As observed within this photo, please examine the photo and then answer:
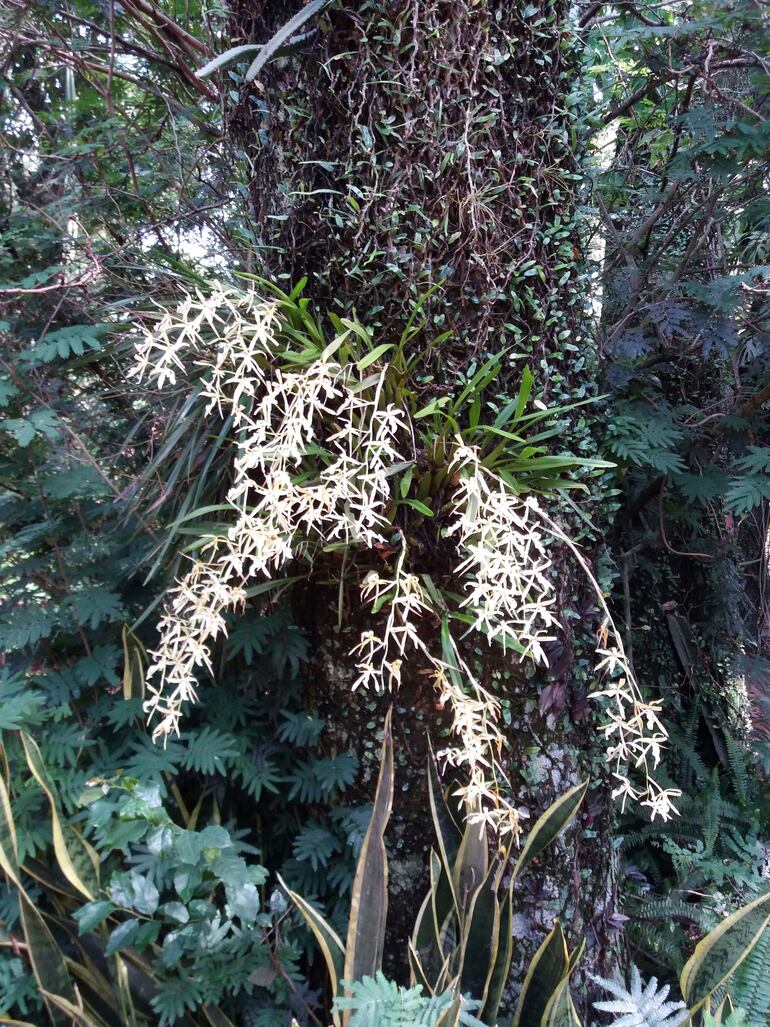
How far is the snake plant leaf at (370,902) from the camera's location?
110cm

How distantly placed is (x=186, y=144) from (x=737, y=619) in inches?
93.0

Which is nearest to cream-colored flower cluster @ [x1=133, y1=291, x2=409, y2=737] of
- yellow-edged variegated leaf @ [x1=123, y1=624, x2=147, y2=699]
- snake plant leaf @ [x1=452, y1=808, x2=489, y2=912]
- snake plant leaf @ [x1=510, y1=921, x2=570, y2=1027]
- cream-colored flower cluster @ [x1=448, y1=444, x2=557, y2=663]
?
cream-colored flower cluster @ [x1=448, y1=444, x2=557, y2=663]

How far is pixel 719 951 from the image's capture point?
118 cm

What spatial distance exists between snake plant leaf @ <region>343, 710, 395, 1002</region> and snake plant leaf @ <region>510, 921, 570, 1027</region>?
252 millimetres

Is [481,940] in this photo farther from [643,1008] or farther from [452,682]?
[452,682]

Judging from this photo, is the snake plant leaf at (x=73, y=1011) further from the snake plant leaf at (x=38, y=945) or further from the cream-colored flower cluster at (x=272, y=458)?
the cream-colored flower cluster at (x=272, y=458)

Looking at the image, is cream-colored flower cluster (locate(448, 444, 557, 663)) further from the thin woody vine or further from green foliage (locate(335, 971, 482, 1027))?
green foliage (locate(335, 971, 482, 1027))

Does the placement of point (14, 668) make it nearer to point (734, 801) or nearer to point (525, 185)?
point (525, 185)

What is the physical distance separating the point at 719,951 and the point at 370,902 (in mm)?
620

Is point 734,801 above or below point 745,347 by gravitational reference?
below

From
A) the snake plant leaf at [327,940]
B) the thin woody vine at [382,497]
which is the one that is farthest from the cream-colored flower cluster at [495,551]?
the snake plant leaf at [327,940]

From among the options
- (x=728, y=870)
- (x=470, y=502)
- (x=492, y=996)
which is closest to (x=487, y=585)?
(x=470, y=502)

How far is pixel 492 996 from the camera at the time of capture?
1116 millimetres

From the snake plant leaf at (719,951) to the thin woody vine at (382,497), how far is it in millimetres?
235
